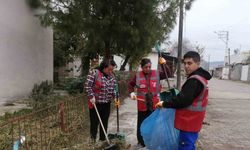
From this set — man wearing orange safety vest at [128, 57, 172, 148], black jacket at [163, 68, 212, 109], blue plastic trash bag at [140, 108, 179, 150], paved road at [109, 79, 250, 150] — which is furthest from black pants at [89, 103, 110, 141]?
black jacket at [163, 68, 212, 109]

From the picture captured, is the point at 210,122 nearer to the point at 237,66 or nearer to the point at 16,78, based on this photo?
the point at 16,78

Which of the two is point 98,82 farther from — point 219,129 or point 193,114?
point 219,129

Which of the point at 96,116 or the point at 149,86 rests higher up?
the point at 149,86

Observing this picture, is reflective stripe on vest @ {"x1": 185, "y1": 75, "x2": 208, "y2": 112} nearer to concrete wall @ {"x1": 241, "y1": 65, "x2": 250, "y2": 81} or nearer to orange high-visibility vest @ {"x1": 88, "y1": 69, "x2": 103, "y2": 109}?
orange high-visibility vest @ {"x1": 88, "y1": 69, "x2": 103, "y2": 109}

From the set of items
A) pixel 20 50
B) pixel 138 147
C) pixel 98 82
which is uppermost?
pixel 20 50

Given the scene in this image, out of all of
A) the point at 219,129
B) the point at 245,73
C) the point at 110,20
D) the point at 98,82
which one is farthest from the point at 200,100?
the point at 245,73

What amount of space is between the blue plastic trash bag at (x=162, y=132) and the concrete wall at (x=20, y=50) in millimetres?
7444

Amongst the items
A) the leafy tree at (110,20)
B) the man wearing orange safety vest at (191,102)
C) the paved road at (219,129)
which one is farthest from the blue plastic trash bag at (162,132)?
the leafy tree at (110,20)

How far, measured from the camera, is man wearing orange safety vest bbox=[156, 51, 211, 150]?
3.58 metres

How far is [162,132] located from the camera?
13.5 ft

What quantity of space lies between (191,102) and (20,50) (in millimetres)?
9220

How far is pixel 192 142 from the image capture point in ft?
12.5

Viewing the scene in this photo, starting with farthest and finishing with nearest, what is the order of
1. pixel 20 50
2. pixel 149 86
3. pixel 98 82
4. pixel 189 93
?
pixel 20 50 < pixel 149 86 < pixel 98 82 < pixel 189 93

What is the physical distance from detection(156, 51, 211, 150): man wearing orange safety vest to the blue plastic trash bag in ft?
0.66
